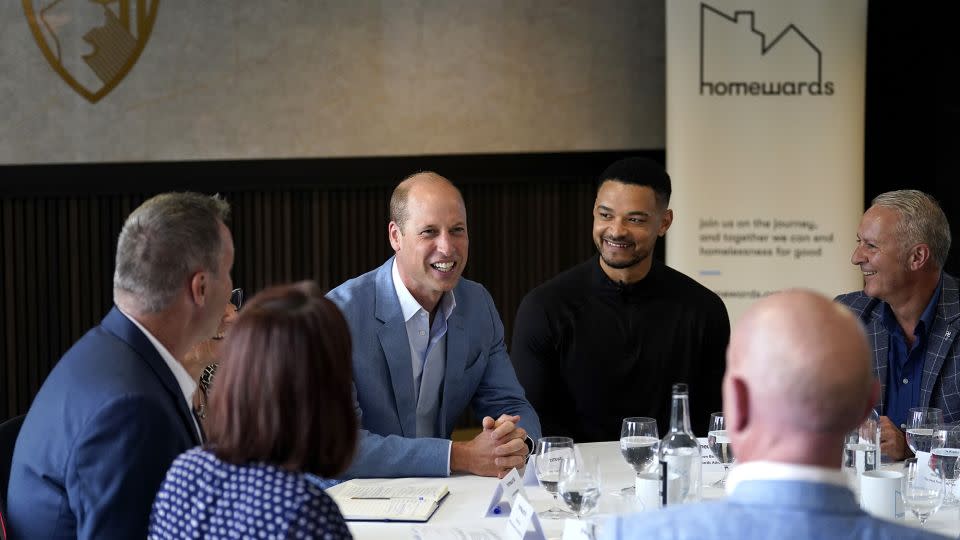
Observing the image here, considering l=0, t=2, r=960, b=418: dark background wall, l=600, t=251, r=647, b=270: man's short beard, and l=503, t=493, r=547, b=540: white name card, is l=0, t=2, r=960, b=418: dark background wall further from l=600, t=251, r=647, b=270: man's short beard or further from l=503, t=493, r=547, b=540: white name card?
l=503, t=493, r=547, b=540: white name card

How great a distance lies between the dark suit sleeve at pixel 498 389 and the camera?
324cm

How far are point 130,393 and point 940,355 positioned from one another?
2556 millimetres

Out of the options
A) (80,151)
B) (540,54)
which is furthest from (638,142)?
(80,151)

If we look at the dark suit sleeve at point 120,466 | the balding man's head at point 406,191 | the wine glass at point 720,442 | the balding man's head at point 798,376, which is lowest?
the wine glass at point 720,442

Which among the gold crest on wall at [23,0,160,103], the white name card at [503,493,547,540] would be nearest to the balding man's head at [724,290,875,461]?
the white name card at [503,493,547,540]

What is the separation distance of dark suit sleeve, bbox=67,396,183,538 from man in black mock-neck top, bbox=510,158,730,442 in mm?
1991

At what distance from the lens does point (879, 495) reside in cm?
236

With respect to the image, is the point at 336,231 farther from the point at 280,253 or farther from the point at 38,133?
the point at 38,133

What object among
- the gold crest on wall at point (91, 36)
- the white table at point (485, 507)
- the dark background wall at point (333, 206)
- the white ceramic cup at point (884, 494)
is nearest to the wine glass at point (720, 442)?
the white table at point (485, 507)

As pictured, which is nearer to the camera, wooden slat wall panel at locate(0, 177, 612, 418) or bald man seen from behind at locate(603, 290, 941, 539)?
bald man seen from behind at locate(603, 290, 941, 539)

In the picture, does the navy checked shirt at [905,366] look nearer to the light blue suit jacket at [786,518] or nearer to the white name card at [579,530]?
the white name card at [579,530]

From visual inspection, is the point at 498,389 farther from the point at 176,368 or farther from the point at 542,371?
the point at 176,368

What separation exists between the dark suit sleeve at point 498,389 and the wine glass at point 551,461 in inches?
31.1

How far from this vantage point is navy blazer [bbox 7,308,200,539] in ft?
6.17
